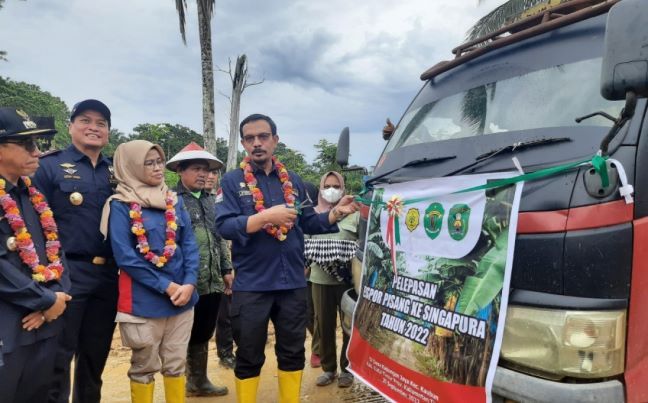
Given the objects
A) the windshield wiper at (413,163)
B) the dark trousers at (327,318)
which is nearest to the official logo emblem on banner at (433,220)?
the windshield wiper at (413,163)

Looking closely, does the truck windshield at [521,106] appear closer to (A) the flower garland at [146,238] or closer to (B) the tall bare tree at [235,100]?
(A) the flower garland at [146,238]

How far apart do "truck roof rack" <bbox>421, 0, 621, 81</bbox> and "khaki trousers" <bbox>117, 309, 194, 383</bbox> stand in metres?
2.42

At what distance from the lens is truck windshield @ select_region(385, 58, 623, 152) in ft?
6.73

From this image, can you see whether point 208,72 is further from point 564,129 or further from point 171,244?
point 564,129

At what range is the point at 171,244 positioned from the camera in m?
3.04

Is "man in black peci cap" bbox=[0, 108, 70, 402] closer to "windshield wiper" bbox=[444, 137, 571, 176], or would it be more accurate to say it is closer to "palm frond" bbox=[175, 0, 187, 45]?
"windshield wiper" bbox=[444, 137, 571, 176]

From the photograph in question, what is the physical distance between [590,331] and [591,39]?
1.42 m

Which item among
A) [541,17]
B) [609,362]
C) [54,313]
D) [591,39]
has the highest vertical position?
[541,17]

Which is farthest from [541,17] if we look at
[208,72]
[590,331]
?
[208,72]

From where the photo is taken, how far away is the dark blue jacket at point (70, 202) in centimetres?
295

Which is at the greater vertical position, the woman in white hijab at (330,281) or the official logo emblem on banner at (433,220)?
the official logo emblem on banner at (433,220)

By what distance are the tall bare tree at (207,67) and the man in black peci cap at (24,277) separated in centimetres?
803

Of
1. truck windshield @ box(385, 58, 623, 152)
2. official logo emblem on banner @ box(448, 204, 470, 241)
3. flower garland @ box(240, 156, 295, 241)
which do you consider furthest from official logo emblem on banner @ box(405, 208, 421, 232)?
flower garland @ box(240, 156, 295, 241)

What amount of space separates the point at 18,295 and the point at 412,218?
1.93 m
